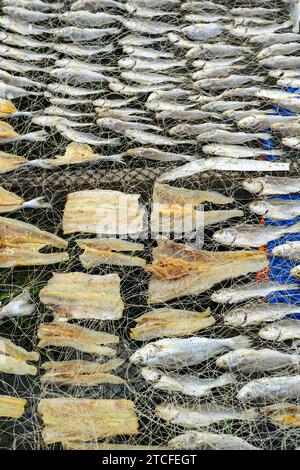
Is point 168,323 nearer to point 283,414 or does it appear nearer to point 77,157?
point 283,414

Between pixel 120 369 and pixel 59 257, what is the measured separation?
88 centimetres

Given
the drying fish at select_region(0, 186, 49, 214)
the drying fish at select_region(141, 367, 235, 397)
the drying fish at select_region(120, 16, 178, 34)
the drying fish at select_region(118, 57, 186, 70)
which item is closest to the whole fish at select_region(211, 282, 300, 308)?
the drying fish at select_region(141, 367, 235, 397)

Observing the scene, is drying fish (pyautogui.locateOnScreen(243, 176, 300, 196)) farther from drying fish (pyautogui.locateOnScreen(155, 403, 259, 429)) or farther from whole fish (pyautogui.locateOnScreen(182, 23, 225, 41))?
whole fish (pyautogui.locateOnScreen(182, 23, 225, 41))

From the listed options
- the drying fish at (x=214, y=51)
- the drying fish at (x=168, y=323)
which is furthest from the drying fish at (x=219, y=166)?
the drying fish at (x=214, y=51)

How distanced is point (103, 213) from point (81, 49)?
6.39 ft

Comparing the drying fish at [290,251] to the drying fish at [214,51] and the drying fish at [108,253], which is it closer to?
the drying fish at [108,253]

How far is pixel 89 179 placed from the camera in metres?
3.95

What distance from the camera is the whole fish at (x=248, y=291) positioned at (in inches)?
135

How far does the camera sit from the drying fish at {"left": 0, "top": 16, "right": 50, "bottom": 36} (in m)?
5.08

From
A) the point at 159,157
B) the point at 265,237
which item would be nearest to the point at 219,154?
the point at 159,157

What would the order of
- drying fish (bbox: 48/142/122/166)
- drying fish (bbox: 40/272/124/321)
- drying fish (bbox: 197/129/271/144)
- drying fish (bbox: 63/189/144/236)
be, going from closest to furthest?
drying fish (bbox: 40/272/124/321)
drying fish (bbox: 63/189/144/236)
drying fish (bbox: 48/142/122/166)
drying fish (bbox: 197/129/271/144)

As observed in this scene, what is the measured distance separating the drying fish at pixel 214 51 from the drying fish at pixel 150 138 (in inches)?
42.3

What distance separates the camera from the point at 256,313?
11.0 feet

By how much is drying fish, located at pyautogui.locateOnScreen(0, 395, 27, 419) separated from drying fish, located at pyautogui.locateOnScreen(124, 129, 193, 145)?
2108 millimetres
